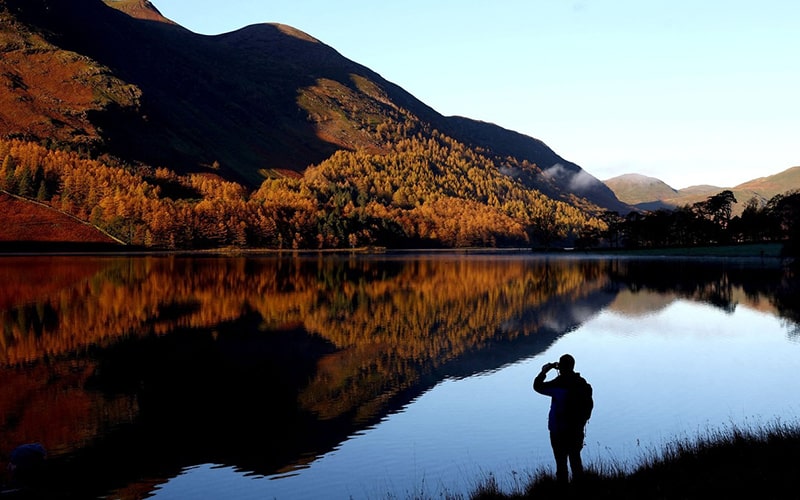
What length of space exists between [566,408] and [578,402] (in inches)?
11.4

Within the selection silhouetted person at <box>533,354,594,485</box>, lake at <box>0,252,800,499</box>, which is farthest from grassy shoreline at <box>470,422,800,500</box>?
lake at <box>0,252,800,499</box>

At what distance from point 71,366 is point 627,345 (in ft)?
106

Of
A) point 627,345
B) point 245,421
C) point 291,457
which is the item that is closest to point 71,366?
point 245,421

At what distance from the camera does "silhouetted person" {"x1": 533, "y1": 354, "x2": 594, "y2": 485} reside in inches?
569

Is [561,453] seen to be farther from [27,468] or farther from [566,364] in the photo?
[27,468]

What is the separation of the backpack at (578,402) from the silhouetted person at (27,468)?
1016 cm

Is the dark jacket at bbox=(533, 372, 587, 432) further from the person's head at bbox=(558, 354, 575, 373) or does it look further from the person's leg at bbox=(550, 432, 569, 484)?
the person's leg at bbox=(550, 432, 569, 484)

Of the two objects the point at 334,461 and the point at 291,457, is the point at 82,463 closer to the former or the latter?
the point at 291,457

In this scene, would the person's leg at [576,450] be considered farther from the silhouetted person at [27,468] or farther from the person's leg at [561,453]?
the silhouetted person at [27,468]

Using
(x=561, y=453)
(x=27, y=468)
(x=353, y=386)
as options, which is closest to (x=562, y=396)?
(x=561, y=453)

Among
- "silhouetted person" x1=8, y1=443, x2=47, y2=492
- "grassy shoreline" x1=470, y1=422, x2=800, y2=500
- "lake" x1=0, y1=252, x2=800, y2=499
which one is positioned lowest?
"lake" x1=0, y1=252, x2=800, y2=499

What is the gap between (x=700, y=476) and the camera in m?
14.7

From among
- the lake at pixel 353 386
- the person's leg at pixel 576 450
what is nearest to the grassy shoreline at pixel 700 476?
the person's leg at pixel 576 450

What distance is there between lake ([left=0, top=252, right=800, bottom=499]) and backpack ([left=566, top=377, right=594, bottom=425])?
145 inches
